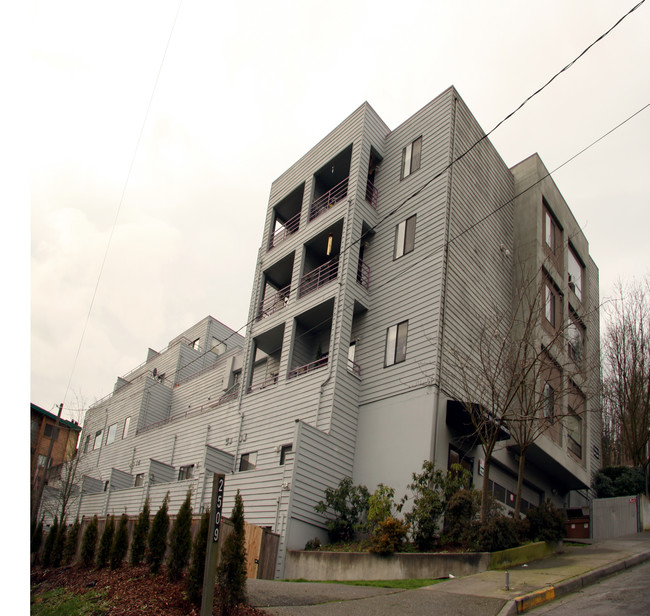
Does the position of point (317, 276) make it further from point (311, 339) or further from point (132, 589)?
point (132, 589)

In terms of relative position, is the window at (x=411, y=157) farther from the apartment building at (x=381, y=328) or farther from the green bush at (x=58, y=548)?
the green bush at (x=58, y=548)

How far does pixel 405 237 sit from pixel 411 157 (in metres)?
3.74

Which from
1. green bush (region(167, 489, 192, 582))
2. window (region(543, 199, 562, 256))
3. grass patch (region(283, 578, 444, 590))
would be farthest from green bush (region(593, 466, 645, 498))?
green bush (region(167, 489, 192, 582))

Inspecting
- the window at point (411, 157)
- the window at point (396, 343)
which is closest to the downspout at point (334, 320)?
the window at point (396, 343)

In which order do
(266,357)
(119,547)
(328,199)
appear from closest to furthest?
1. (119,547)
2. (328,199)
3. (266,357)

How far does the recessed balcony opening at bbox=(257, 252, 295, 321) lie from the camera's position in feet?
85.7

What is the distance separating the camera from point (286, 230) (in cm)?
2814

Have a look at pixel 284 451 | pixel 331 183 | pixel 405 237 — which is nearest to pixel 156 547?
pixel 284 451

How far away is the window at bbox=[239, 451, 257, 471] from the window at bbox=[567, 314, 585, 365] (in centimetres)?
1395

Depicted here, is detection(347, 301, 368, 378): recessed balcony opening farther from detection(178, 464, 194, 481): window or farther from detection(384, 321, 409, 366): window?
detection(178, 464, 194, 481): window

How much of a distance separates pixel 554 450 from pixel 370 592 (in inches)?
526

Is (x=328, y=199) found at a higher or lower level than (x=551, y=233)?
lower

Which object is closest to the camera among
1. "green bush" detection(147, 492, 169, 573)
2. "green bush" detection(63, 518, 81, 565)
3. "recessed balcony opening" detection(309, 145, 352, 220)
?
"green bush" detection(147, 492, 169, 573)

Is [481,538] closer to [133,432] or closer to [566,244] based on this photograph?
[566,244]
